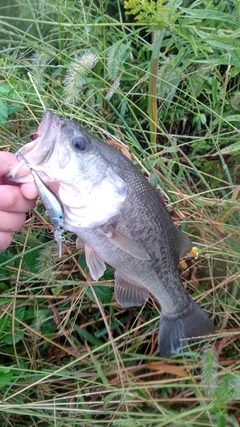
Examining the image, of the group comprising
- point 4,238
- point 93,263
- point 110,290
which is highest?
point 4,238

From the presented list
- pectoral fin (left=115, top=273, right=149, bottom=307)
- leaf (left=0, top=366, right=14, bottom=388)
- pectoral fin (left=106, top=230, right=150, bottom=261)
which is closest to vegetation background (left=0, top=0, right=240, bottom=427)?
leaf (left=0, top=366, right=14, bottom=388)

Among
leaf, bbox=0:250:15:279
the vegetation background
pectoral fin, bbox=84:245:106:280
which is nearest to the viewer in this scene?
pectoral fin, bbox=84:245:106:280

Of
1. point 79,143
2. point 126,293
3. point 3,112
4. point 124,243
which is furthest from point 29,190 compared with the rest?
point 3,112

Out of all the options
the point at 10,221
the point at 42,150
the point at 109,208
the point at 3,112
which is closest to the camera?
the point at 42,150

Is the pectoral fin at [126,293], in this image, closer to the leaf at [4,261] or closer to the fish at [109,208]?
the fish at [109,208]

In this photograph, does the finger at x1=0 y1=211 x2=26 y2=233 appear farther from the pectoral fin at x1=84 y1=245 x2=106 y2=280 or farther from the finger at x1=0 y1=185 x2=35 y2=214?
the pectoral fin at x1=84 y1=245 x2=106 y2=280

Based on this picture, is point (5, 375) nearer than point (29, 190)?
No

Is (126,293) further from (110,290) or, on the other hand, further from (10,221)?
(10,221)

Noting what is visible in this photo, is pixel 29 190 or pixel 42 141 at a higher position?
pixel 42 141

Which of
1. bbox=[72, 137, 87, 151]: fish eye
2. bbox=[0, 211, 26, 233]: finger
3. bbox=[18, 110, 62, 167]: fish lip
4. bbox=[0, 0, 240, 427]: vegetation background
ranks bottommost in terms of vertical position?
bbox=[0, 0, 240, 427]: vegetation background
